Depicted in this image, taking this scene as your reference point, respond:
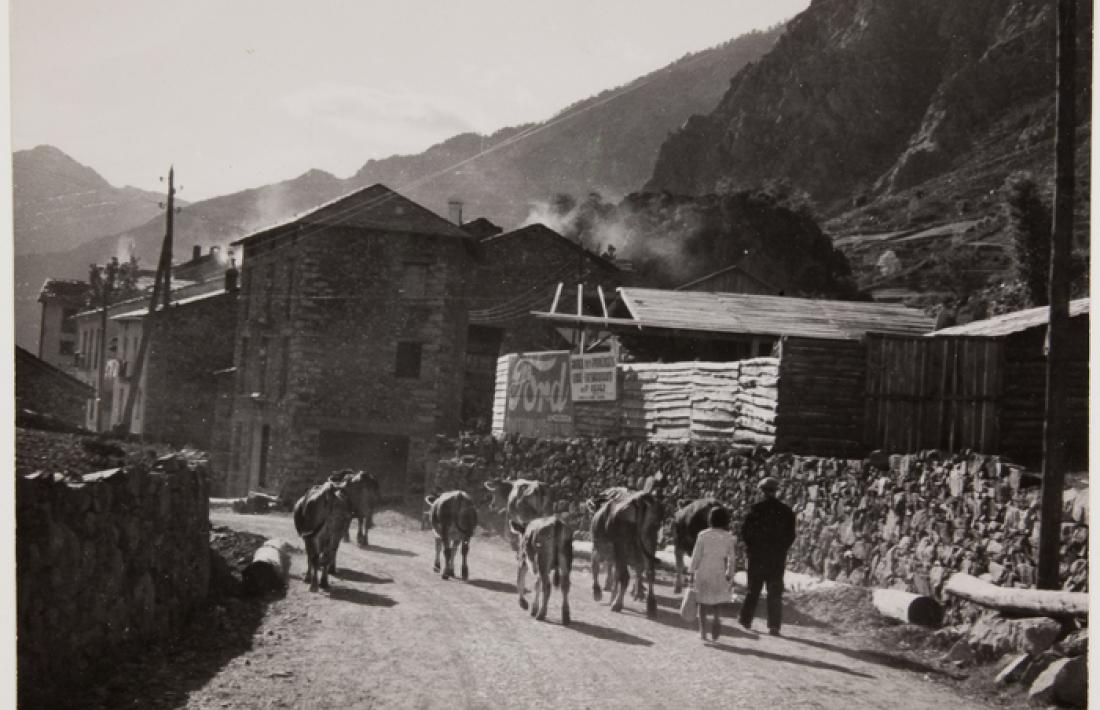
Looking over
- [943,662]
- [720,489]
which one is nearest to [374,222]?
[720,489]

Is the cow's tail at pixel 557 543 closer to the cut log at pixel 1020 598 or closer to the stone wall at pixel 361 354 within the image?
the cut log at pixel 1020 598

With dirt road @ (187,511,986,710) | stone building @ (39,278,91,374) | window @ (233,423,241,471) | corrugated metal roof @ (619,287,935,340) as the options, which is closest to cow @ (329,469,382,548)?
stone building @ (39,278,91,374)

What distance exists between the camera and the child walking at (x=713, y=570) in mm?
11031

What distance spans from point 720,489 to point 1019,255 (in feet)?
41.5

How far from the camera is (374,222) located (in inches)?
1387

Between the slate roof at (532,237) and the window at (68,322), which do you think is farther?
the slate roof at (532,237)

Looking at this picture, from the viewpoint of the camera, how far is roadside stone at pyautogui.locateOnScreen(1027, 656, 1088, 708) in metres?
7.98

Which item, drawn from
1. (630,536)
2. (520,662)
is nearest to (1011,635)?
(520,662)

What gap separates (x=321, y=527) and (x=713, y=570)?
5337 millimetres

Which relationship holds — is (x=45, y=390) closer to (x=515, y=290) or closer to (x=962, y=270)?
(x=515, y=290)

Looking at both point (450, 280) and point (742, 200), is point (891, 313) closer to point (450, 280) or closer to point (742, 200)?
point (450, 280)

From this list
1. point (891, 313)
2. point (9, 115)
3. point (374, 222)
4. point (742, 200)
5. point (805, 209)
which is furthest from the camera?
point (742, 200)

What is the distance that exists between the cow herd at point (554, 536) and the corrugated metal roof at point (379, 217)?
1890cm

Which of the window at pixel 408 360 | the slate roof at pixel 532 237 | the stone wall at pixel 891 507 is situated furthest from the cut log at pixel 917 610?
the slate roof at pixel 532 237
